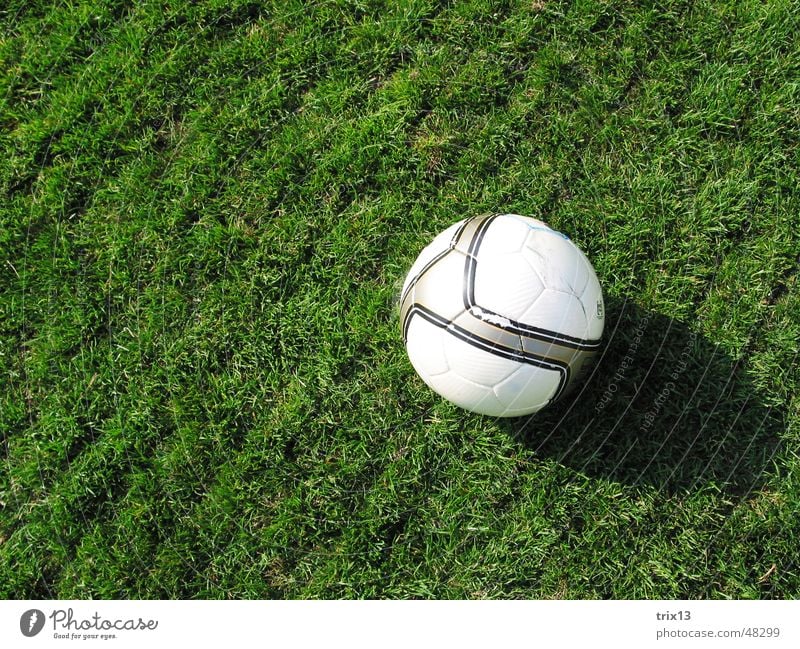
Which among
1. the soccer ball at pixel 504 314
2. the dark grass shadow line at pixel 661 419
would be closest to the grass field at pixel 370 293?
the dark grass shadow line at pixel 661 419

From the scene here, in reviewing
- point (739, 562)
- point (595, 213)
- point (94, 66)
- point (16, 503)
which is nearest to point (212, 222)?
point (94, 66)

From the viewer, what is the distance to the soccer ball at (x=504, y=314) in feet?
13.5

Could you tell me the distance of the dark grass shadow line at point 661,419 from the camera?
5.27 m

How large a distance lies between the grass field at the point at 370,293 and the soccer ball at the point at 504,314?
3.36 ft

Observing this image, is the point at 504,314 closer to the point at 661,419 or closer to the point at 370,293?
the point at 370,293

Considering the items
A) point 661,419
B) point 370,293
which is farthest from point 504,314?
point 661,419

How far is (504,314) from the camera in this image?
411 centimetres

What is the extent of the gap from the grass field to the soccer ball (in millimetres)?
1025

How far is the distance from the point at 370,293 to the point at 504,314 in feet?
5.49

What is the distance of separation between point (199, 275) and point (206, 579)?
2333 mm

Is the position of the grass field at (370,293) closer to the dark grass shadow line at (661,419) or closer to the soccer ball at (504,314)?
the dark grass shadow line at (661,419)

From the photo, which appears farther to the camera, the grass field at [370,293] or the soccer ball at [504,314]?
the grass field at [370,293]

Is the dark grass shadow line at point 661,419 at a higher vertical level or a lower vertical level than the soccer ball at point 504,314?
lower
